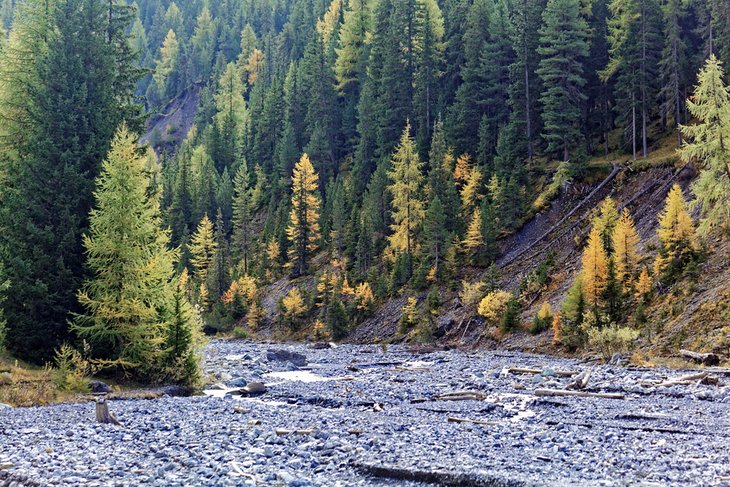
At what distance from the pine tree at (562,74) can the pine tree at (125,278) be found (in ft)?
129

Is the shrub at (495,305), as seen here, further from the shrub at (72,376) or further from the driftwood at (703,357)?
the shrub at (72,376)

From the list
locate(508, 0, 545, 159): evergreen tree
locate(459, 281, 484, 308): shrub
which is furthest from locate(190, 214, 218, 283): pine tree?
locate(459, 281, 484, 308): shrub

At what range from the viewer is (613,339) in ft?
92.0

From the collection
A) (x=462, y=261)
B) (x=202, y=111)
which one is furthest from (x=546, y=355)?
(x=202, y=111)

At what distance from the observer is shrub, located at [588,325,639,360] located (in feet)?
90.7

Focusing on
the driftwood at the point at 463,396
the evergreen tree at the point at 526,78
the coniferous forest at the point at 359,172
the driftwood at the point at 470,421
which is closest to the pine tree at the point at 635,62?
the coniferous forest at the point at 359,172

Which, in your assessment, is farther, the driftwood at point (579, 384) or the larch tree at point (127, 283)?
the larch tree at point (127, 283)

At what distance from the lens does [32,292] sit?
22.1 meters

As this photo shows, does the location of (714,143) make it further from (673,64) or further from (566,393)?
(673,64)

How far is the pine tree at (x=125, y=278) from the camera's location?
2170cm

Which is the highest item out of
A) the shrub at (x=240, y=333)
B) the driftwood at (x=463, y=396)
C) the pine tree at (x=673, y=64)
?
the pine tree at (x=673, y=64)

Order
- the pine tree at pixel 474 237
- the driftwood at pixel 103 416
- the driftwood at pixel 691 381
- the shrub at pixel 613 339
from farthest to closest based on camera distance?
the pine tree at pixel 474 237
the shrub at pixel 613 339
the driftwood at pixel 691 381
the driftwood at pixel 103 416

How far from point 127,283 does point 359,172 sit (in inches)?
2028

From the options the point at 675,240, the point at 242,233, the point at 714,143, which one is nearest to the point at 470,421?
the point at 714,143
